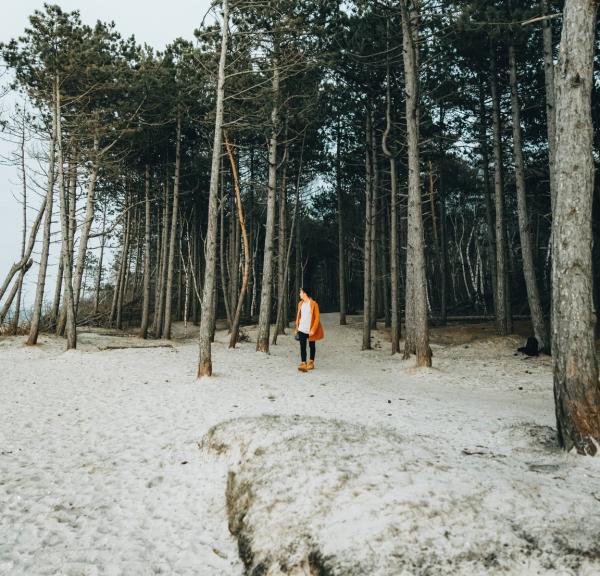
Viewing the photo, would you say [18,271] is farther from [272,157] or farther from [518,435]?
[518,435]

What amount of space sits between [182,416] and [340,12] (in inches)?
551

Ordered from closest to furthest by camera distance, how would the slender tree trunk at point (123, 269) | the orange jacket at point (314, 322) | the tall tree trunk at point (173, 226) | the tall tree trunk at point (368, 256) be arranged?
the orange jacket at point (314, 322) → the tall tree trunk at point (368, 256) → the tall tree trunk at point (173, 226) → the slender tree trunk at point (123, 269)

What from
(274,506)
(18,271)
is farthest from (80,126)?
(274,506)

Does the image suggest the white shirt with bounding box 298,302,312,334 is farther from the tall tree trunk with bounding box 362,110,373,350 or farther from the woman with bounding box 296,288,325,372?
the tall tree trunk with bounding box 362,110,373,350

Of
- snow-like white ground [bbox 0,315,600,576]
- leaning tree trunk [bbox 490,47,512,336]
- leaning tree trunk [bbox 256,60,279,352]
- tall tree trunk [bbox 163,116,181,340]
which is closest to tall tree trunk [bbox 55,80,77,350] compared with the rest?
tall tree trunk [bbox 163,116,181,340]

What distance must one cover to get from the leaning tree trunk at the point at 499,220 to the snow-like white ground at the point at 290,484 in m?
8.54

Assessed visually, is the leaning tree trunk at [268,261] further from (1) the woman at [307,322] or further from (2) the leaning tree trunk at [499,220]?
(2) the leaning tree trunk at [499,220]

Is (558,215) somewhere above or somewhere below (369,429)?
above

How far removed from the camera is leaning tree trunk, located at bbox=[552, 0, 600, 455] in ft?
13.8

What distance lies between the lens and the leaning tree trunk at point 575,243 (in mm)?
4195

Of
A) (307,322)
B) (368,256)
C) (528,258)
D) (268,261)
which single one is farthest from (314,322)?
(528,258)

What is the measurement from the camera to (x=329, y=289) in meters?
39.5

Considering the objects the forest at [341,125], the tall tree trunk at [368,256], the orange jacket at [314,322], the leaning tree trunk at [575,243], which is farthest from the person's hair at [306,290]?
the leaning tree trunk at [575,243]

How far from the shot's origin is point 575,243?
4.31 m
